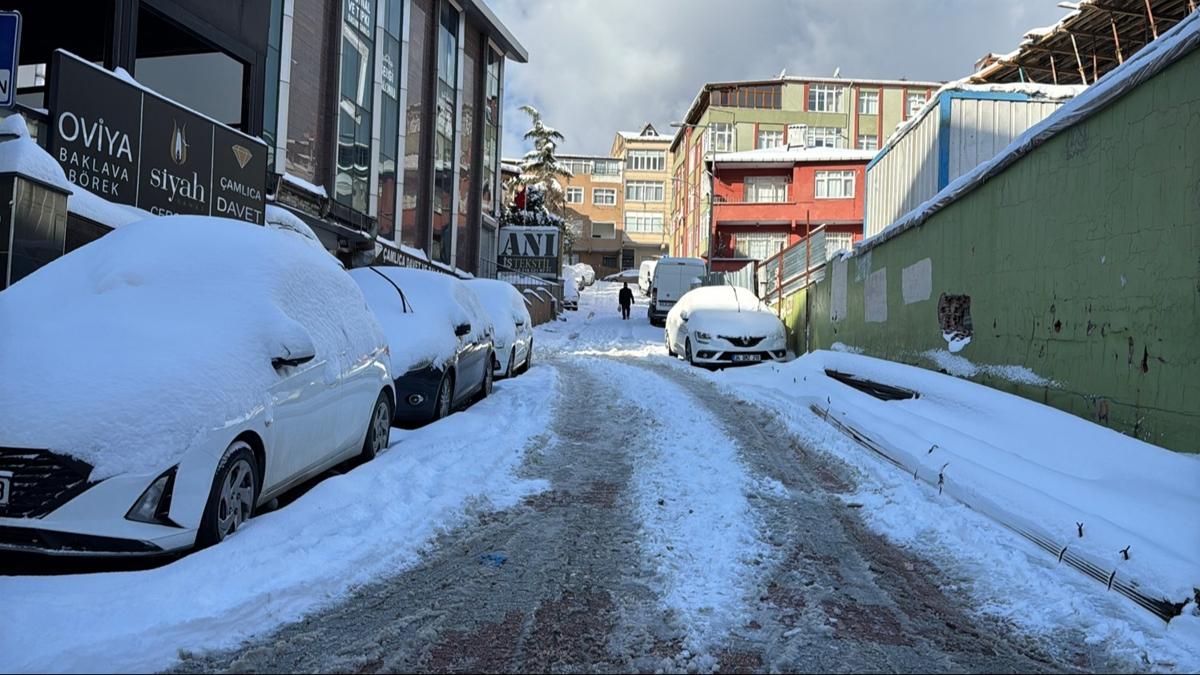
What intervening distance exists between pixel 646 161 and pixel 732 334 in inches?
2815

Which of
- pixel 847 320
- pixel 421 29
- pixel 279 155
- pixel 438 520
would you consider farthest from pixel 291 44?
pixel 438 520

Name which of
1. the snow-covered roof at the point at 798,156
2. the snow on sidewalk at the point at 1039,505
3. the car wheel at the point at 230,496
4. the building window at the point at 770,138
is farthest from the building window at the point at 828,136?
the car wheel at the point at 230,496

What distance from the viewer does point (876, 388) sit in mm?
10070

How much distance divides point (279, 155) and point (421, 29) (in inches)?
402

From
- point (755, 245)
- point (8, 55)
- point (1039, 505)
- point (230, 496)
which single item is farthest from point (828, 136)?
point (230, 496)

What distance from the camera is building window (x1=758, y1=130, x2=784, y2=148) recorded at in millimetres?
55875

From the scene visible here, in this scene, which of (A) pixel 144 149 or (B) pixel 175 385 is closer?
(B) pixel 175 385

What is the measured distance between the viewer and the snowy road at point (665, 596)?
3273 mm

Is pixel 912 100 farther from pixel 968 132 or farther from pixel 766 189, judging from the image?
pixel 968 132

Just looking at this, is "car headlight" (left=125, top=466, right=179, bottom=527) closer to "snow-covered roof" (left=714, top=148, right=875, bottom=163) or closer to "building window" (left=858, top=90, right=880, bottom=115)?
"snow-covered roof" (left=714, top=148, right=875, bottom=163)

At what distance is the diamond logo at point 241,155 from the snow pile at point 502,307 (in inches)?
142

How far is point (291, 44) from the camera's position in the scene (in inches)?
731

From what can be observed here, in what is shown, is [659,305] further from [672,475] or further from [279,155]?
[672,475]

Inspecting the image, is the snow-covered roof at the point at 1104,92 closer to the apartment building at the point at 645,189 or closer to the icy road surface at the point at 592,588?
the icy road surface at the point at 592,588
